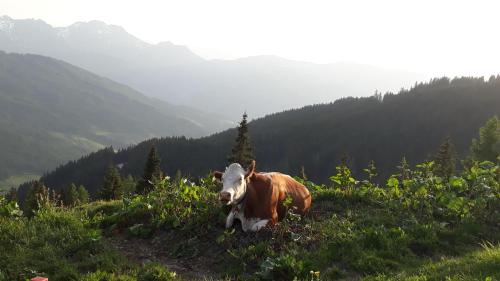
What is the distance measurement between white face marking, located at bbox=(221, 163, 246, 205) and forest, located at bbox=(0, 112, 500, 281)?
103 cm

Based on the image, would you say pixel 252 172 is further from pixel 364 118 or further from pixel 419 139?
pixel 364 118

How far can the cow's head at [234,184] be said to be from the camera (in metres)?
10.4

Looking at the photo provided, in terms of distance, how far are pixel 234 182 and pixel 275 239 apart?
1.66 metres

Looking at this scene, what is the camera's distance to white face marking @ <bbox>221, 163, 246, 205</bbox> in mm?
10645

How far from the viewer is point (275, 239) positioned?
10.6 metres

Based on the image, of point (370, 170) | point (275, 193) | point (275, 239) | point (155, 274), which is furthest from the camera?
point (370, 170)

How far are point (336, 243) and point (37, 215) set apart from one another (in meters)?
7.84

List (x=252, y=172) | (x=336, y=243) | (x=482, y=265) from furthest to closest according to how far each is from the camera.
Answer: (x=252, y=172) → (x=336, y=243) → (x=482, y=265)

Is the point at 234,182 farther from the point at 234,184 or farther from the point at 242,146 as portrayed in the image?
the point at 242,146

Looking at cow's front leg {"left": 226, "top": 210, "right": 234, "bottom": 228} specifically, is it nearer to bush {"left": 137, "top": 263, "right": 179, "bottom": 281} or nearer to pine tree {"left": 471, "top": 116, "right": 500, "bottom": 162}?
bush {"left": 137, "top": 263, "right": 179, "bottom": 281}

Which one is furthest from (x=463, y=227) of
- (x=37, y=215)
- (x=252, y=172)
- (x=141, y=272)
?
(x=37, y=215)

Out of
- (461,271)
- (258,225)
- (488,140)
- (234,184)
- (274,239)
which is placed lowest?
(274,239)

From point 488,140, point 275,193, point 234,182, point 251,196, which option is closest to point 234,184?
point 234,182

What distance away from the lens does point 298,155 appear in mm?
192875
